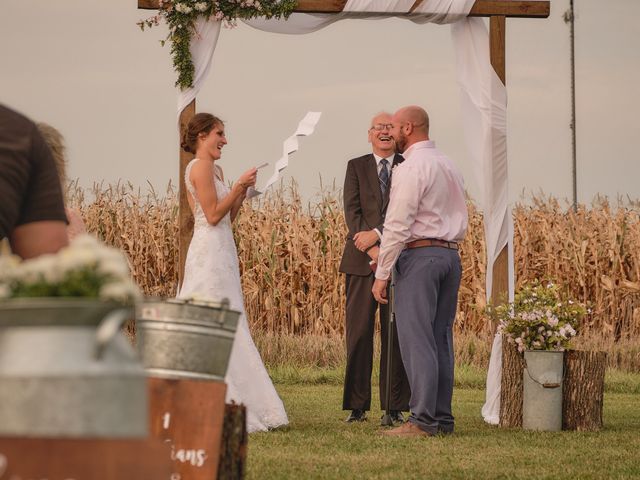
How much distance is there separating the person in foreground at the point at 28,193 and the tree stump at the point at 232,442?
1.32 m

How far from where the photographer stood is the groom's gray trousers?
7859mm

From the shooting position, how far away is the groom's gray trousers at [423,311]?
7.86m

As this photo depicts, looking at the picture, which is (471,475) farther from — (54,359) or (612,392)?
(612,392)

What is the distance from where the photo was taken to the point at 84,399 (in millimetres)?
2195

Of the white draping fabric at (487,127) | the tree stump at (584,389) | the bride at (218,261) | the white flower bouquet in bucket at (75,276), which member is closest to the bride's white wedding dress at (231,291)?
the bride at (218,261)

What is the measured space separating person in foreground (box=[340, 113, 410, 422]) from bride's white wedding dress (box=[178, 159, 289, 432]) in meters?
1.00

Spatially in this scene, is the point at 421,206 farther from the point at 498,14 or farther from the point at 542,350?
the point at 498,14

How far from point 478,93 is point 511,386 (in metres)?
2.44

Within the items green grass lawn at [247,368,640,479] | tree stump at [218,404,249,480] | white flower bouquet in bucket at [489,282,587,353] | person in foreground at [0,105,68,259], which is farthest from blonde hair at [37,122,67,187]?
white flower bouquet in bucket at [489,282,587,353]

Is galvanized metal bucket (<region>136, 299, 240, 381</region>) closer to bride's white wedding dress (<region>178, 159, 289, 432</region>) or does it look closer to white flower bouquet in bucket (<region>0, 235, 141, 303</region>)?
white flower bouquet in bucket (<region>0, 235, 141, 303</region>)

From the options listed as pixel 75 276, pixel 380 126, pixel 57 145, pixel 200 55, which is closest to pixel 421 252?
pixel 380 126

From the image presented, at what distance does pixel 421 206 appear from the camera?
791cm

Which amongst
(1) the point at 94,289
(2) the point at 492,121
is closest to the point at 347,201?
(2) the point at 492,121

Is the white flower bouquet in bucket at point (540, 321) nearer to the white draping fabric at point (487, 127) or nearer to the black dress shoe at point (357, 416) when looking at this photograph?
the white draping fabric at point (487, 127)
